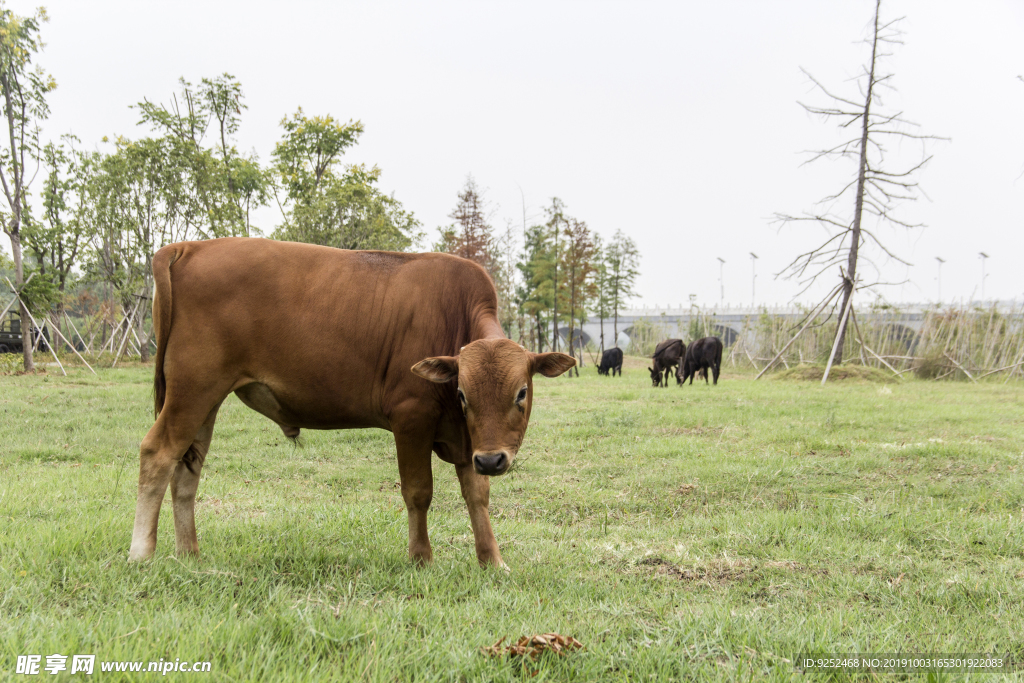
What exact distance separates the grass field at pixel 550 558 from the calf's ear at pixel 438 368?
3.29ft

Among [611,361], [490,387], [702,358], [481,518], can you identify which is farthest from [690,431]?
[611,361]

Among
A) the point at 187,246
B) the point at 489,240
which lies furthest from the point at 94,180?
the point at 187,246

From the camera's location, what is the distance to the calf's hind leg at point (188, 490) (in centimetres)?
339

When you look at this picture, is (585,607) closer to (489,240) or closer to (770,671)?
(770,671)

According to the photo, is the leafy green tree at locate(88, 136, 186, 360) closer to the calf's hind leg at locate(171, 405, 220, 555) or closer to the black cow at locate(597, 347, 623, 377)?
the black cow at locate(597, 347, 623, 377)

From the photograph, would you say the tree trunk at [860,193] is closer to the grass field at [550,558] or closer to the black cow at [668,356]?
the black cow at [668,356]

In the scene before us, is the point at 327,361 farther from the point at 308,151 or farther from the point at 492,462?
the point at 308,151

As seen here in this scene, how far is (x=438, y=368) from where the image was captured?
3.18 meters

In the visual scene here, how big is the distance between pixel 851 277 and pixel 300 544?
1880 cm

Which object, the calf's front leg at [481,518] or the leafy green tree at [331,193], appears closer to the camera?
the calf's front leg at [481,518]

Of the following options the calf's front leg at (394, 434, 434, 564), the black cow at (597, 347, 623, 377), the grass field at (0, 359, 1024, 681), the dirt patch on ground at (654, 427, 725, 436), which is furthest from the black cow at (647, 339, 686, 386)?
the calf's front leg at (394, 434, 434, 564)

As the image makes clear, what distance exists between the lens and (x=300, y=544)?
11.4 feet

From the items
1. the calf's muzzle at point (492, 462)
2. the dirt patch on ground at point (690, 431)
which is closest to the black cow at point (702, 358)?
the dirt patch on ground at point (690, 431)

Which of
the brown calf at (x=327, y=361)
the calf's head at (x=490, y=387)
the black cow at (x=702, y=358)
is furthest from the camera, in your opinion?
the black cow at (x=702, y=358)
